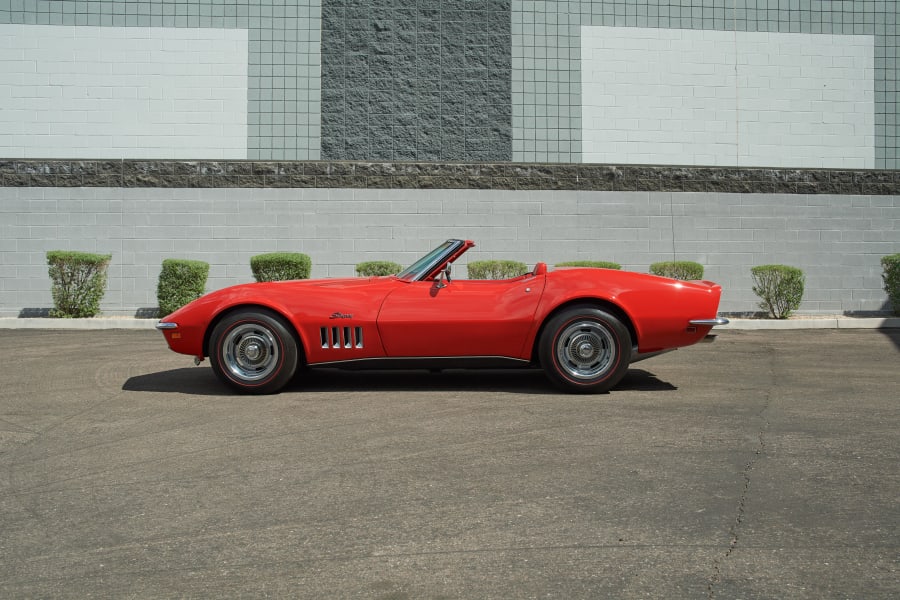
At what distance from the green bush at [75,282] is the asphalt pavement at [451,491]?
6421 mm

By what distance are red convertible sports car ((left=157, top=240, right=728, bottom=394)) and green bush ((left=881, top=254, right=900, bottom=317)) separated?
8540 mm

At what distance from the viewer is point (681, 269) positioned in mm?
14375

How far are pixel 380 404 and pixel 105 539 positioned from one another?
315 cm

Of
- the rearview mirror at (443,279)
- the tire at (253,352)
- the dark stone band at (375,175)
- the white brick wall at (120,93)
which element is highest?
the white brick wall at (120,93)

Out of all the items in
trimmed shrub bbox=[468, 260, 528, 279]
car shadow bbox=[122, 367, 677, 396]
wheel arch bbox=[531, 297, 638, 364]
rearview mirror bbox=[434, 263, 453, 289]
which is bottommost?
car shadow bbox=[122, 367, 677, 396]

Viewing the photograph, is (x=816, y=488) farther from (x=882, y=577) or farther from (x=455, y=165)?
(x=455, y=165)

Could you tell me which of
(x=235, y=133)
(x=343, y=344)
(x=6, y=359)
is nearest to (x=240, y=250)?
(x=235, y=133)

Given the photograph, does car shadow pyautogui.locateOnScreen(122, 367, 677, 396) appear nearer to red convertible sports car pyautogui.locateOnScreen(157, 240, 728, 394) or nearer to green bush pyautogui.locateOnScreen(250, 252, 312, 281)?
red convertible sports car pyautogui.locateOnScreen(157, 240, 728, 394)

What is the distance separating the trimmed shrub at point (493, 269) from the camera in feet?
46.4

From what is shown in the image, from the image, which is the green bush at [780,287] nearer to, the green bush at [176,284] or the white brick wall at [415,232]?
the white brick wall at [415,232]

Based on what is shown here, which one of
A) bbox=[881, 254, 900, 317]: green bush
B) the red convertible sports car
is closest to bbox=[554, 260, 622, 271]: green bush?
bbox=[881, 254, 900, 317]: green bush

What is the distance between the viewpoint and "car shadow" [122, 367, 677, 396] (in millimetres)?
7383

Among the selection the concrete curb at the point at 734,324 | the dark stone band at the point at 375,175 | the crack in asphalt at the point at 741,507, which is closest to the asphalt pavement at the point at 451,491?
the crack in asphalt at the point at 741,507

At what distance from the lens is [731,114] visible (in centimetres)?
1573
